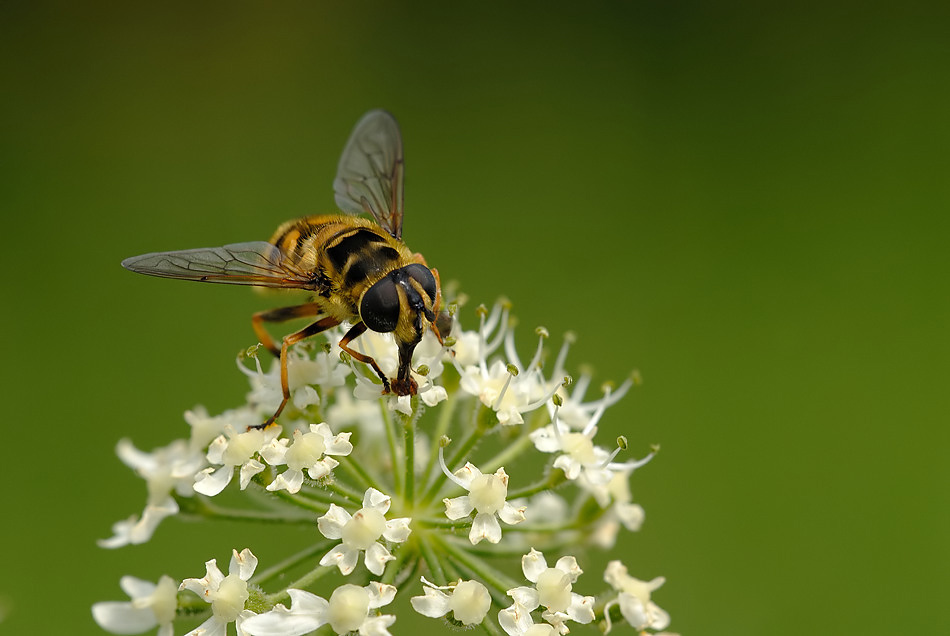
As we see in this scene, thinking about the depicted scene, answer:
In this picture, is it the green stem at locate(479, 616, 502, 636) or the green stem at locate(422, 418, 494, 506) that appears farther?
the green stem at locate(422, 418, 494, 506)

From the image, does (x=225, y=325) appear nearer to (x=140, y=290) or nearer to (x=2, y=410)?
(x=140, y=290)

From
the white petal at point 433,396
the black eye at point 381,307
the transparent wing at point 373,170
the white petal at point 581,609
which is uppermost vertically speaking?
the transparent wing at point 373,170

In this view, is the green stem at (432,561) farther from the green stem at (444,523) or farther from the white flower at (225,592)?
the white flower at (225,592)

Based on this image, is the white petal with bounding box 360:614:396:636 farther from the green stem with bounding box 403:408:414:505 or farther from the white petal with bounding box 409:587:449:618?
the green stem with bounding box 403:408:414:505

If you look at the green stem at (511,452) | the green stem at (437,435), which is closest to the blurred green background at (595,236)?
the green stem at (511,452)

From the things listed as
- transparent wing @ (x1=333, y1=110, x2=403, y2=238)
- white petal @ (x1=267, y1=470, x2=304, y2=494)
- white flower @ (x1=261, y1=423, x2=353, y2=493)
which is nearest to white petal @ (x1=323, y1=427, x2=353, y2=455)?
white flower @ (x1=261, y1=423, x2=353, y2=493)

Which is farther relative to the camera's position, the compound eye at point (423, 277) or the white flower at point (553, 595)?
the compound eye at point (423, 277)
